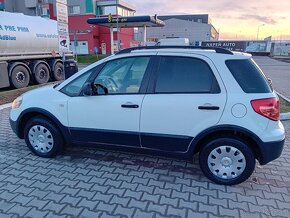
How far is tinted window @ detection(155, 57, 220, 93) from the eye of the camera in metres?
3.29

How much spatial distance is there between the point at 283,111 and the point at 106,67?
5.43 m

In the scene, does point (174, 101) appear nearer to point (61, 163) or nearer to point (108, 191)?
point (108, 191)

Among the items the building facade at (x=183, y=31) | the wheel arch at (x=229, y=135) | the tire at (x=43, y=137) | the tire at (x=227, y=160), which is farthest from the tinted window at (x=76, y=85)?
the building facade at (x=183, y=31)

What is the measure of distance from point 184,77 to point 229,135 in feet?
3.06

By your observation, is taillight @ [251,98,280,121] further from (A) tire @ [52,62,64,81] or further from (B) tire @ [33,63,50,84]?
(A) tire @ [52,62,64,81]

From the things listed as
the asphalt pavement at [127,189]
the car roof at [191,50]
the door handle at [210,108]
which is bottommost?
the asphalt pavement at [127,189]

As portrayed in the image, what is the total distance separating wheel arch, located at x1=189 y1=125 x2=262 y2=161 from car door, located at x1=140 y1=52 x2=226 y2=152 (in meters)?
0.07

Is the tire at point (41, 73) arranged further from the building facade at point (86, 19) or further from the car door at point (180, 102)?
the building facade at point (86, 19)

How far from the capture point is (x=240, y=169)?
336 cm

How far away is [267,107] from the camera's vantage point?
10.3ft

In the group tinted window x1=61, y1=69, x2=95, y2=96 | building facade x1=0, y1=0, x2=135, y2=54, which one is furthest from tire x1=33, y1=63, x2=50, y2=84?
building facade x1=0, y1=0, x2=135, y2=54

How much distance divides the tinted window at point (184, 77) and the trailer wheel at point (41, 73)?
9.90 m

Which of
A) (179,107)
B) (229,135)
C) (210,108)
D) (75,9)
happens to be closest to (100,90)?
(179,107)

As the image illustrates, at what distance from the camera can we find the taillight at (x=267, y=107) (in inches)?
123
